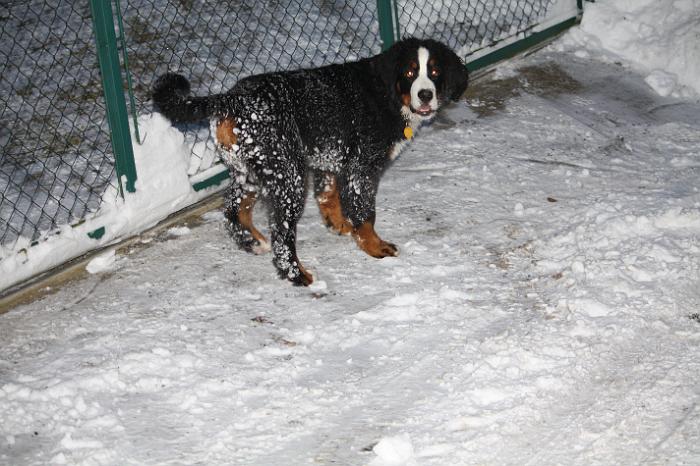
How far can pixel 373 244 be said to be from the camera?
4.97 metres

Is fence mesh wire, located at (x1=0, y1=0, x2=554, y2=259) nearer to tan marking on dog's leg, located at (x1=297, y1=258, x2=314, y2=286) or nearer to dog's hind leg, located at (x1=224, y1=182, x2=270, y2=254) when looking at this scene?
dog's hind leg, located at (x1=224, y1=182, x2=270, y2=254)

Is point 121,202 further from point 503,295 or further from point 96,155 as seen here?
point 503,295

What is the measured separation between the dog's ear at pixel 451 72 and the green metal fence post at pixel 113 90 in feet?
6.02

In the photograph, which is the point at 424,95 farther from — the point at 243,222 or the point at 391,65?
the point at 243,222

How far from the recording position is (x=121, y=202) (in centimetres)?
530

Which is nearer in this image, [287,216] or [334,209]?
[287,216]

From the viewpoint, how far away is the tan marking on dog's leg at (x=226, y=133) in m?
4.44

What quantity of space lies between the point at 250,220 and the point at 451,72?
55.8 inches

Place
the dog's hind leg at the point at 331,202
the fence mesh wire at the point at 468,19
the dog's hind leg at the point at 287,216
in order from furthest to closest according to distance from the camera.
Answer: the fence mesh wire at the point at 468,19 → the dog's hind leg at the point at 331,202 → the dog's hind leg at the point at 287,216

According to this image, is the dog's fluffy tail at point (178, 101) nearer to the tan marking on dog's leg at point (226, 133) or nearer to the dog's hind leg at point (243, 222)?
the tan marking on dog's leg at point (226, 133)

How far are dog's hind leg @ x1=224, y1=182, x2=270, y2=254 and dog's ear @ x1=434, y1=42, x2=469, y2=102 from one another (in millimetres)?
1258

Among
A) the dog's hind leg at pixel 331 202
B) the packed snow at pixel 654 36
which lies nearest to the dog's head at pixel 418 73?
the dog's hind leg at pixel 331 202

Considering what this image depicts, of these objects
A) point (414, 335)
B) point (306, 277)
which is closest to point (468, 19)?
point (306, 277)

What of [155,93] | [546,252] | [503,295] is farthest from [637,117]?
[155,93]
